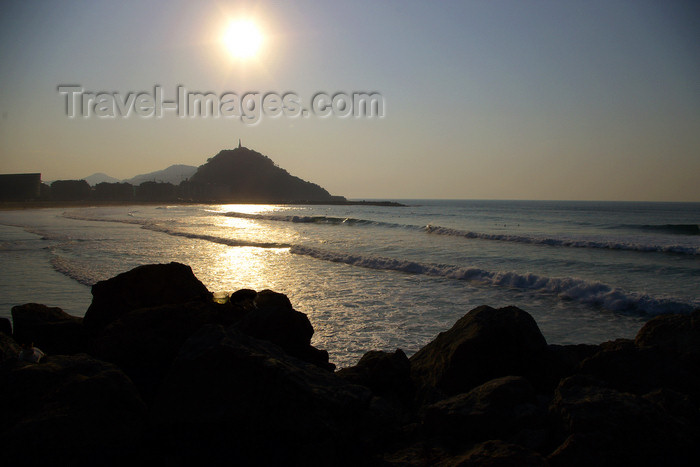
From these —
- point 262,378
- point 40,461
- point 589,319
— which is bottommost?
point 589,319

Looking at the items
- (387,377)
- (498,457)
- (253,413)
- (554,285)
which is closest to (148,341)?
(253,413)

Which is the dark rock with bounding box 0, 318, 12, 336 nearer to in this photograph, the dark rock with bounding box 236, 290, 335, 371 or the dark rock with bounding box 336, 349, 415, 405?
the dark rock with bounding box 236, 290, 335, 371

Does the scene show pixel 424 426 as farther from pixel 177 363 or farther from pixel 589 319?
pixel 589 319

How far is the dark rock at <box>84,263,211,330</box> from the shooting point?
220 inches

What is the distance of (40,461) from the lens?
9.05ft

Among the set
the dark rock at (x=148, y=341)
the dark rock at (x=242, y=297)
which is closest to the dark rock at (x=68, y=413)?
the dark rock at (x=148, y=341)

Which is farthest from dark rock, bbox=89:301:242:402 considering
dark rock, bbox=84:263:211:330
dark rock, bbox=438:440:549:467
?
dark rock, bbox=438:440:549:467

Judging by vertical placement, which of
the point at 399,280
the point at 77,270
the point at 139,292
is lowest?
the point at 399,280

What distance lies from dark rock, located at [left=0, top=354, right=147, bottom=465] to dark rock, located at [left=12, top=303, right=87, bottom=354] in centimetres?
225

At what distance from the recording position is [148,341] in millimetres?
4363

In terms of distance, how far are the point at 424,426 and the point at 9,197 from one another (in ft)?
399

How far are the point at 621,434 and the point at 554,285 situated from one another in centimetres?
1038

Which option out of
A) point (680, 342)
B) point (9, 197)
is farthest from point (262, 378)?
point (9, 197)

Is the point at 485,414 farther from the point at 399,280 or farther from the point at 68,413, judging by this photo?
the point at 399,280
